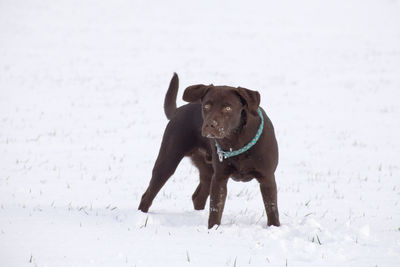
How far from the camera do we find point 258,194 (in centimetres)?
680

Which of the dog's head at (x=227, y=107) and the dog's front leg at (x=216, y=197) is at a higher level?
the dog's head at (x=227, y=107)

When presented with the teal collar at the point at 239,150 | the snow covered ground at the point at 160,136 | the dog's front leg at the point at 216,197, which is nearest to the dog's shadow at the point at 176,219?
the snow covered ground at the point at 160,136

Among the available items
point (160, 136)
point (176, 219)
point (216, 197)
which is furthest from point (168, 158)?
point (160, 136)

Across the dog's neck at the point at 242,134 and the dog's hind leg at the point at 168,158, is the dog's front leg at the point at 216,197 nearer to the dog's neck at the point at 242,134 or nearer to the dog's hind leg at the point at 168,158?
the dog's neck at the point at 242,134

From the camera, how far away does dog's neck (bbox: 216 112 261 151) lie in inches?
167

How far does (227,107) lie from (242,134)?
0.31 metres

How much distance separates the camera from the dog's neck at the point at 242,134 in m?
4.23

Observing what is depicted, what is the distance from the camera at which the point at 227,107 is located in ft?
13.4

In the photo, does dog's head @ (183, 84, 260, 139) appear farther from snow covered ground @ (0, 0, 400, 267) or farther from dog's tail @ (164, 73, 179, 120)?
dog's tail @ (164, 73, 179, 120)

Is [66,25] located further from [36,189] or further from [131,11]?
[36,189]

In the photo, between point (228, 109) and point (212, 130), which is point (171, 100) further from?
point (212, 130)

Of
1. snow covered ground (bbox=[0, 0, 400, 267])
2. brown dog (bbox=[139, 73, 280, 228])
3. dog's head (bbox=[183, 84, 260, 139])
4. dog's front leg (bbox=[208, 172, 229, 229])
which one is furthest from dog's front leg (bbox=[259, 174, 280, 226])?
dog's head (bbox=[183, 84, 260, 139])

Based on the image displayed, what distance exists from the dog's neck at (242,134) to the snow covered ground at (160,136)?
766 millimetres

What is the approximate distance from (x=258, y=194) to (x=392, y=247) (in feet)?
9.92
